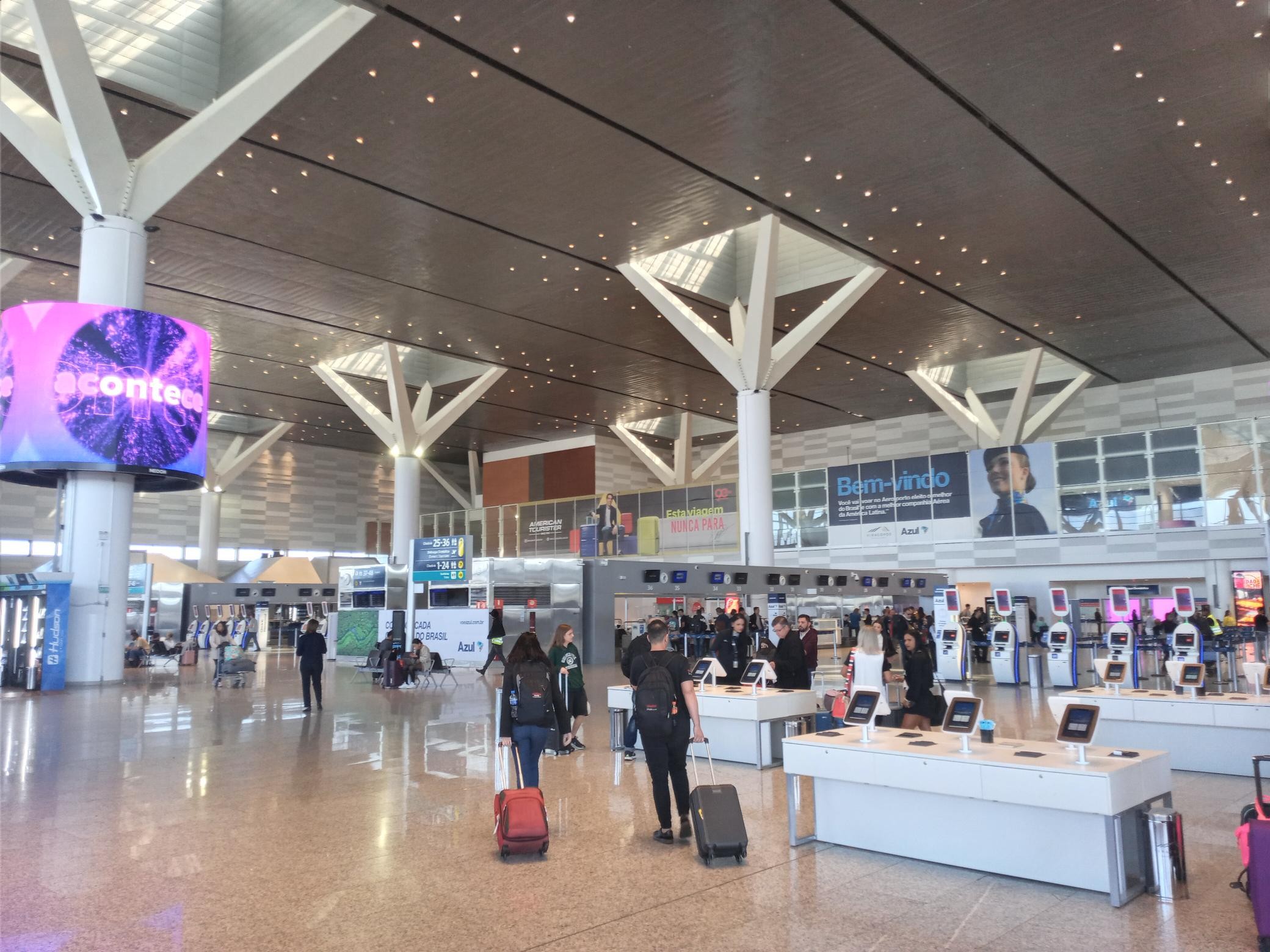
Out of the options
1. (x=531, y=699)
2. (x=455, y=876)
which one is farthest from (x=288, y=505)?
(x=455, y=876)

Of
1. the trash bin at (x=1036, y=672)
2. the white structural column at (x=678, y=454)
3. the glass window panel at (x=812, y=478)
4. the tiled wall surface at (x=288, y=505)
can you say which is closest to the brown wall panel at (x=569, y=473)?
the white structural column at (x=678, y=454)

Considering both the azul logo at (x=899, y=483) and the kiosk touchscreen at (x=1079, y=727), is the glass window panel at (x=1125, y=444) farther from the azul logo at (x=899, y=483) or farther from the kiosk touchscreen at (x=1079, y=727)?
the kiosk touchscreen at (x=1079, y=727)

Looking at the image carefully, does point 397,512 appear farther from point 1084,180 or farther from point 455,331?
point 1084,180

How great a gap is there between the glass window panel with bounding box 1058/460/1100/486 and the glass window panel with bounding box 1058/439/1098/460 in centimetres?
15

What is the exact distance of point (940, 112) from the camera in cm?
1443

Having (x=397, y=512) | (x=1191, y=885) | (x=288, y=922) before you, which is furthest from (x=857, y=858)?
(x=397, y=512)

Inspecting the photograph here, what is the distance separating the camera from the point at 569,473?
135 ft

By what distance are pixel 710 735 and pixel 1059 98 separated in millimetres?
11159

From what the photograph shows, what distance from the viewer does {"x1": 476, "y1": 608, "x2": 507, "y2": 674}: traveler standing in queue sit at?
66.3 feet

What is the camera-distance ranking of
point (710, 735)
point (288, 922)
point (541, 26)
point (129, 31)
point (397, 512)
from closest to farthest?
point (288, 922) → point (710, 735) → point (541, 26) → point (129, 31) → point (397, 512)

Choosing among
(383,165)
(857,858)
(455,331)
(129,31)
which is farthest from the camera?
(455,331)

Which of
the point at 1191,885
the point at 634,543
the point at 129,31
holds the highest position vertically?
the point at 129,31

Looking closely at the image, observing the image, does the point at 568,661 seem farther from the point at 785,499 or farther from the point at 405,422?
the point at 785,499

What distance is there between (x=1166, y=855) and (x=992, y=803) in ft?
2.91
